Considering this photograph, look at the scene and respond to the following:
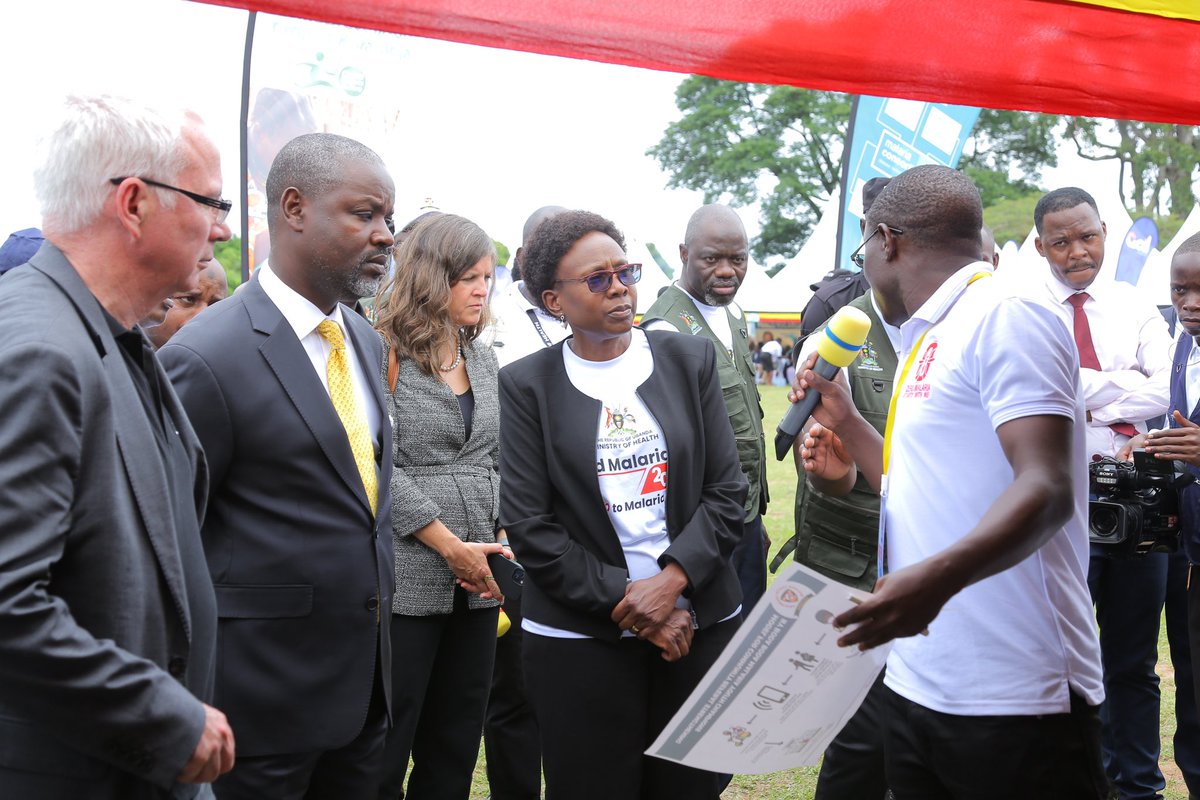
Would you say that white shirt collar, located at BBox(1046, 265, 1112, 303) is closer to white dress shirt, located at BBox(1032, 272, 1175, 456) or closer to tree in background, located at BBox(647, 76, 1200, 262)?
white dress shirt, located at BBox(1032, 272, 1175, 456)

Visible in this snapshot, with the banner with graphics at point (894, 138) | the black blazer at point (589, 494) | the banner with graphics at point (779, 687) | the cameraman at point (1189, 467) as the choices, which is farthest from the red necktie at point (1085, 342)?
the banner with graphics at point (894, 138)

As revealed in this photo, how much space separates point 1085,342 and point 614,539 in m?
3.35

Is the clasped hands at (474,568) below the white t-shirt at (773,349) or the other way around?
the other way around

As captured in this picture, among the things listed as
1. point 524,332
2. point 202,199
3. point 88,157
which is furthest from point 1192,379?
point 88,157

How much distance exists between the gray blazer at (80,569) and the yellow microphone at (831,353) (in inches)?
63.0

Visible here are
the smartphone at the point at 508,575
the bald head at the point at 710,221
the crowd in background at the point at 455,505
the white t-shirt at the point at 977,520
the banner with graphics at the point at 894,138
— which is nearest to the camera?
the crowd in background at the point at 455,505

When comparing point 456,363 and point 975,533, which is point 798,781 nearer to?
point 456,363

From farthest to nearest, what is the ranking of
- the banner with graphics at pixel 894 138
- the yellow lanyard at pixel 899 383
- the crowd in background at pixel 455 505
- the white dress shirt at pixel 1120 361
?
1. the banner with graphics at pixel 894 138
2. the white dress shirt at pixel 1120 361
3. the yellow lanyard at pixel 899 383
4. the crowd in background at pixel 455 505

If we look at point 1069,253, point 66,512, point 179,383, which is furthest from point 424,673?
point 1069,253

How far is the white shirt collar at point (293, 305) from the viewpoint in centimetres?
310

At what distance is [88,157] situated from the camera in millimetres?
2094

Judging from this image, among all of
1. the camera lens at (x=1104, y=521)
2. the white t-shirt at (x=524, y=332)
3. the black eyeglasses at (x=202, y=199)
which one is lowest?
the camera lens at (x=1104, y=521)

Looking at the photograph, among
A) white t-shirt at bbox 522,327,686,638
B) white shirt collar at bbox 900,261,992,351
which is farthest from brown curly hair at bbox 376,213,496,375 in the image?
white shirt collar at bbox 900,261,992,351

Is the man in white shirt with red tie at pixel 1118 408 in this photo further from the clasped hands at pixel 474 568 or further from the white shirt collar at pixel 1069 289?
the clasped hands at pixel 474 568
